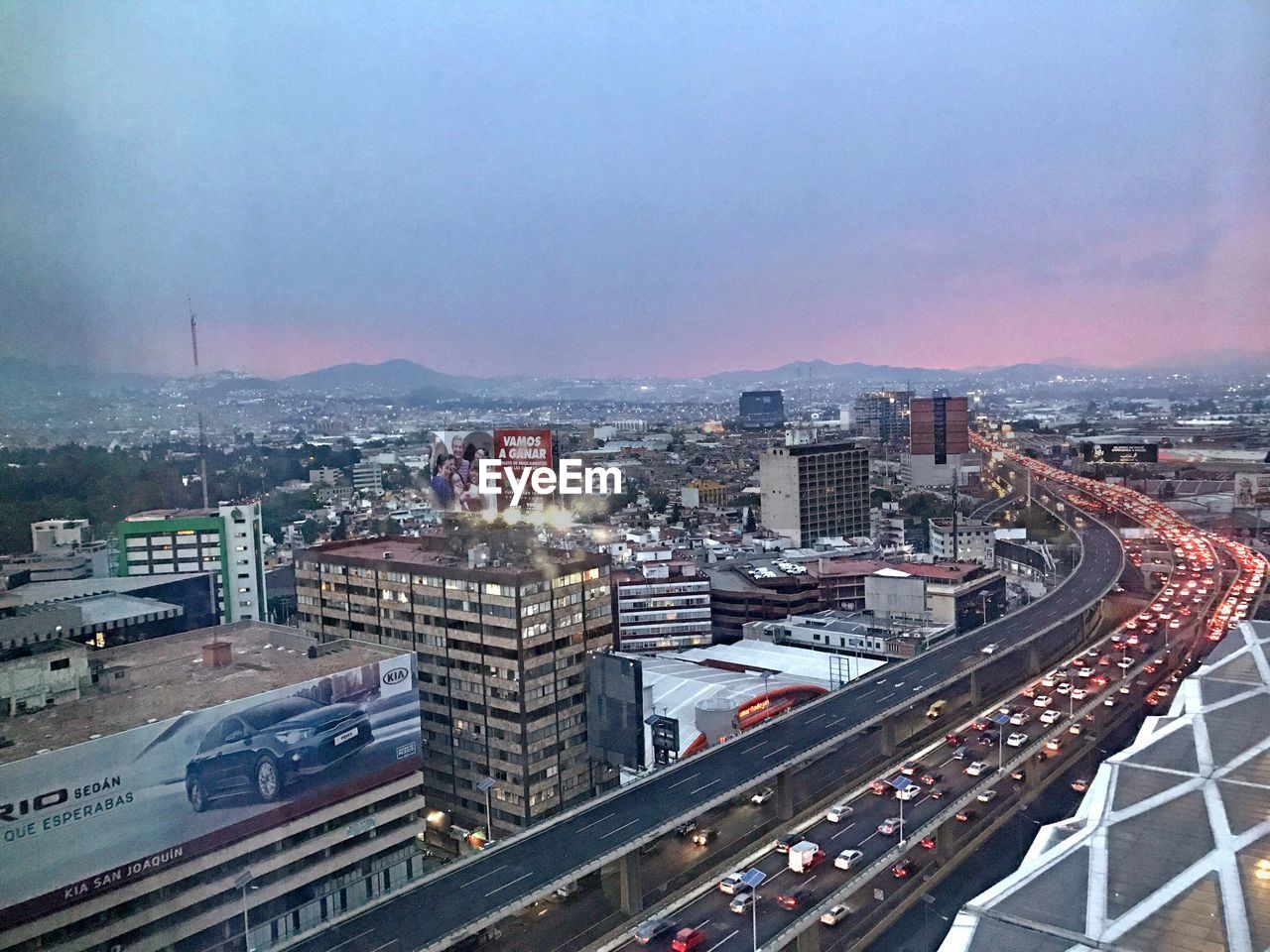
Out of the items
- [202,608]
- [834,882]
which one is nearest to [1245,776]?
[834,882]

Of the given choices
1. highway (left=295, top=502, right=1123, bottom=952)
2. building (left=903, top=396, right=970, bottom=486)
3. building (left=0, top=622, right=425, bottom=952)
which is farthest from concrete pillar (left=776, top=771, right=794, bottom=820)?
building (left=903, top=396, right=970, bottom=486)

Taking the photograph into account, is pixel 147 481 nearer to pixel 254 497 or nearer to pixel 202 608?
pixel 202 608

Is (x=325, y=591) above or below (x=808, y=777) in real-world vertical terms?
above

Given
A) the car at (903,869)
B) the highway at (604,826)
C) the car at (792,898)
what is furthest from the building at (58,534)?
the car at (903,869)

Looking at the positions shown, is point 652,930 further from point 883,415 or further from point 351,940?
point 883,415

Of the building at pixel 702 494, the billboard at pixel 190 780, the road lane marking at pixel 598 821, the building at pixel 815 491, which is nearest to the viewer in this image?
the billboard at pixel 190 780

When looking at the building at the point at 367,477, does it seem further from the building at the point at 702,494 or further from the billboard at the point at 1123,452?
the billboard at the point at 1123,452
